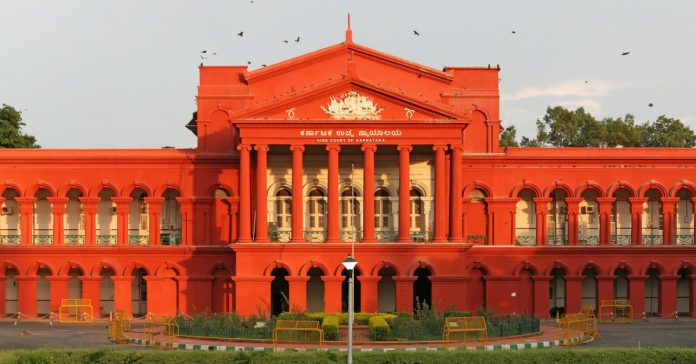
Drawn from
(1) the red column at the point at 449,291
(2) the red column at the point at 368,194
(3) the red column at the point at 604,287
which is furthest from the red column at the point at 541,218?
(2) the red column at the point at 368,194

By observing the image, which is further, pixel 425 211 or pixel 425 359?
pixel 425 211

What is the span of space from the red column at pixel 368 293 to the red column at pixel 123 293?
13.1 m

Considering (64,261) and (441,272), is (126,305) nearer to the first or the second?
(64,261)

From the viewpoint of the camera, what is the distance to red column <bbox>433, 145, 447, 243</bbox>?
56.8m

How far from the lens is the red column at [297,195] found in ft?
186

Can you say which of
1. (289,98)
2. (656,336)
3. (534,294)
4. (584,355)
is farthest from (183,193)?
(584,355)

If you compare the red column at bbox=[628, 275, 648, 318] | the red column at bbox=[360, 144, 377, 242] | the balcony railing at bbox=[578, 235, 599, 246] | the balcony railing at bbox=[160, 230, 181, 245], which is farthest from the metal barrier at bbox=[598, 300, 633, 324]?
the balcony railing at bbox=[160, 230, 181, 245]

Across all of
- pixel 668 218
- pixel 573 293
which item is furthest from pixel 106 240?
pixel 668 218

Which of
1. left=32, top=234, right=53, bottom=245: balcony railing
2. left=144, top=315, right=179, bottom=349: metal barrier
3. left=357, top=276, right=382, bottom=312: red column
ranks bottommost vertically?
left=144, top=315, right=179, bottom=349: metal barrier

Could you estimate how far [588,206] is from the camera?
211 ft

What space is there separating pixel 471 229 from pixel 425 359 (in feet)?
92.4

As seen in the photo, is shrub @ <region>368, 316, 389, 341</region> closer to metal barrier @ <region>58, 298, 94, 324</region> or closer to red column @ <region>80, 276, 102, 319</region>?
metal barrier @ <region>58, 298, 94, 324</region>

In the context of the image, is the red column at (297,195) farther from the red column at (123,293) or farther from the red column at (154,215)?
the red column at (123,293)

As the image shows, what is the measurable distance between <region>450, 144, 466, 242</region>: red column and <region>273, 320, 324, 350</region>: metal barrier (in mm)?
14581
